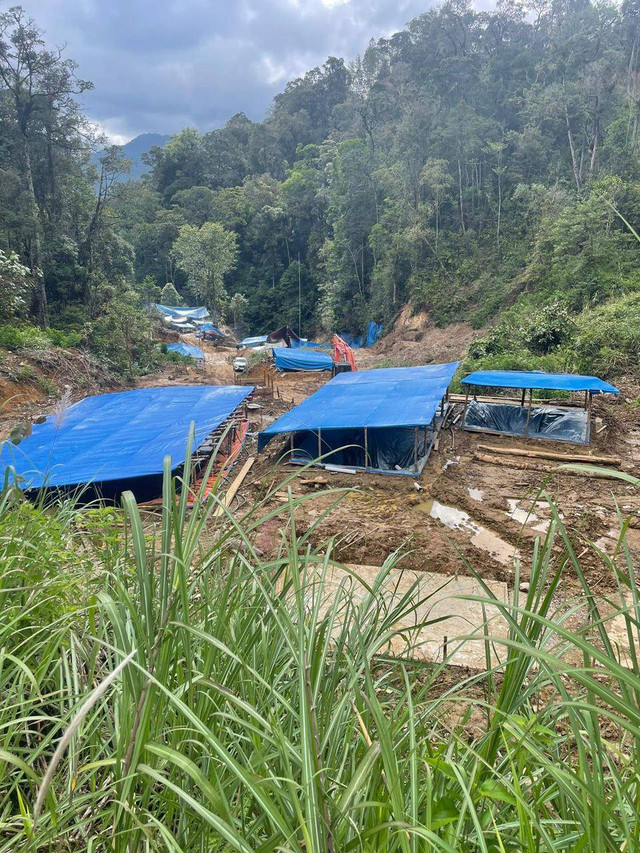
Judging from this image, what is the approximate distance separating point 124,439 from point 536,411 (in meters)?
7.79

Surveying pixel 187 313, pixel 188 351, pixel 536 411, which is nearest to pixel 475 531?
pixel 536 411

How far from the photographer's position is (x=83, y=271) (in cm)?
1758

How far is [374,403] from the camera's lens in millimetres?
8430

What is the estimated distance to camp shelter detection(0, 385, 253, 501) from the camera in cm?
597

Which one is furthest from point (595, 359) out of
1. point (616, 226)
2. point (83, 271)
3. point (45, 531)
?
point (83, 271)

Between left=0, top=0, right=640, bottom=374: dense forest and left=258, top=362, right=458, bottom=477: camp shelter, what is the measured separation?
4794 mm

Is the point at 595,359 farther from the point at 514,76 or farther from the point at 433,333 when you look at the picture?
the point at 514,76

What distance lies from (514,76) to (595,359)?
1090 inches

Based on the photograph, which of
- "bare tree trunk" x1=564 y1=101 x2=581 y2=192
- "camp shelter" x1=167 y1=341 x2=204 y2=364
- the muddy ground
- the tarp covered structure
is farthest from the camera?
the tarp covered structure

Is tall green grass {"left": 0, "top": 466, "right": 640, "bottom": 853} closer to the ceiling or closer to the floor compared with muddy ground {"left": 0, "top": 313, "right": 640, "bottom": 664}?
closer to the ceiling

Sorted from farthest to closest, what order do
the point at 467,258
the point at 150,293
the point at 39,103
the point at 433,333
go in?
the point at 150,293 → the point at 467,258 → the point at 433,333 → the point at 39,103

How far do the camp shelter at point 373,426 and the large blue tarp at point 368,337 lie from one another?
16.1 meters

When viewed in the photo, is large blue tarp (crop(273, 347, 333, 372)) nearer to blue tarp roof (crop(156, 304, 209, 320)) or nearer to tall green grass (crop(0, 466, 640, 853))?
tall green grass (crop(0, 466, 640, 853))

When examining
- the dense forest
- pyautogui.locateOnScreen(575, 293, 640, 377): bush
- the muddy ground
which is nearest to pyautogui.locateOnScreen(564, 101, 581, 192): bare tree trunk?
the dense forest
